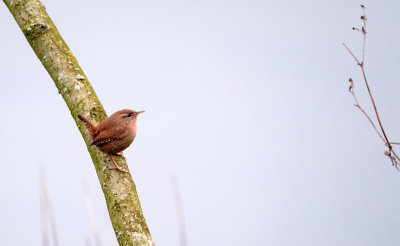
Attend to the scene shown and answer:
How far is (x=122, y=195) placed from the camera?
10.9 ft

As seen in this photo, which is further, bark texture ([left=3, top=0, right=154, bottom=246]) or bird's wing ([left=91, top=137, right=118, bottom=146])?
bird's wing ([left=91, top=137, right=118, bottom=146])

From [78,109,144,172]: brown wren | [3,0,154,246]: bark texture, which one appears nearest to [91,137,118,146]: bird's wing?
[78,109,144,172]: brown wren

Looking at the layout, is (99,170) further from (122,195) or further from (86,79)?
(86,79)

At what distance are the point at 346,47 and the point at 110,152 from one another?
2.26m

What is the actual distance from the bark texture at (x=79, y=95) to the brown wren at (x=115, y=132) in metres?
0.06

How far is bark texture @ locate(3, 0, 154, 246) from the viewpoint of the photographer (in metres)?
3.17

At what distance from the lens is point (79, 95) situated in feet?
12.4

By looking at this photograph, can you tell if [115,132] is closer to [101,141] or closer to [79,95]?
[101,141]

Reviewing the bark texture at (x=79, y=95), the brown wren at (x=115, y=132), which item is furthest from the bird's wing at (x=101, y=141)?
the bark texture at (x=79, y=95)

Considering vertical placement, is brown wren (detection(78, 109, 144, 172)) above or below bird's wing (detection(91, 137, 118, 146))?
above

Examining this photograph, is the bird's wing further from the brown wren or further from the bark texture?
the bark texture

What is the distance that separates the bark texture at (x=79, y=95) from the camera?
3166 millimetres

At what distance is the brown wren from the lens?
12.4 ft

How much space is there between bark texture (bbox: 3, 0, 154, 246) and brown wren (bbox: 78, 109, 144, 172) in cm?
6
